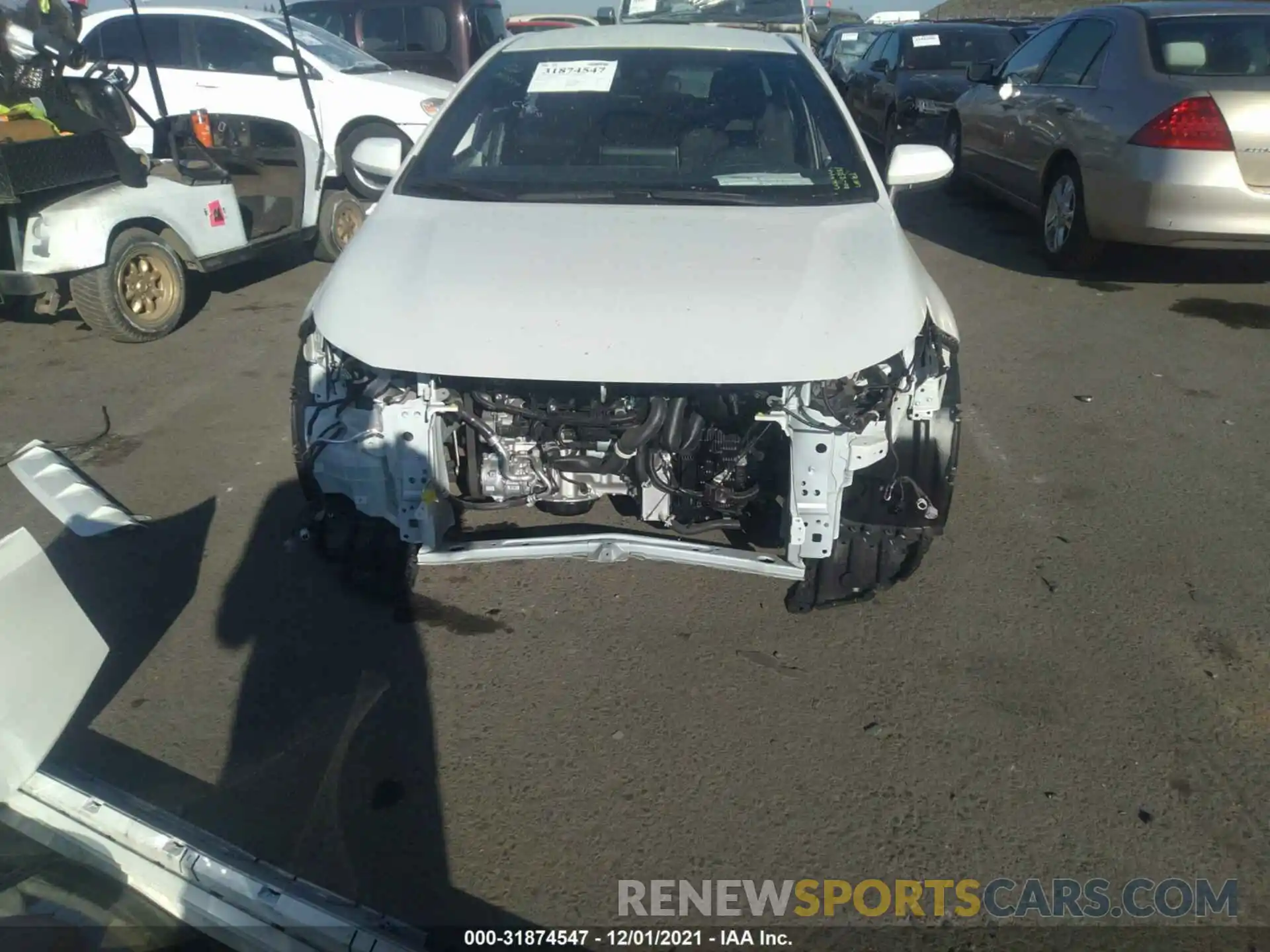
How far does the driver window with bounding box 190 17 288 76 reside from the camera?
28.3 feet

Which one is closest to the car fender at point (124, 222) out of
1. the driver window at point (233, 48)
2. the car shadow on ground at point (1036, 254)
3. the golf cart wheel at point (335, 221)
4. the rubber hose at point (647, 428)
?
the golf cart wheel at point (335, 221)

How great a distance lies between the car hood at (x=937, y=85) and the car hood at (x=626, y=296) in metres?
8.63

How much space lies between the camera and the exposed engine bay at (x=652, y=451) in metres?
2.90

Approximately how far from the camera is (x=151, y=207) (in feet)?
19.9

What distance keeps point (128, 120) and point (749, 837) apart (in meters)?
6.12

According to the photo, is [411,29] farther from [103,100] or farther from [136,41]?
[103,100]

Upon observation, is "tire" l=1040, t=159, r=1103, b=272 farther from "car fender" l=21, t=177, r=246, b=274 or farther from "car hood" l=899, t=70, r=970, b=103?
"car fender" l=21, t=177, r=246, b=274

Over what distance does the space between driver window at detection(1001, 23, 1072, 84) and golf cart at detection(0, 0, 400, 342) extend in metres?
5.41

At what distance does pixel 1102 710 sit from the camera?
2906mm

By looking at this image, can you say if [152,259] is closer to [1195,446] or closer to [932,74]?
[1195,446]

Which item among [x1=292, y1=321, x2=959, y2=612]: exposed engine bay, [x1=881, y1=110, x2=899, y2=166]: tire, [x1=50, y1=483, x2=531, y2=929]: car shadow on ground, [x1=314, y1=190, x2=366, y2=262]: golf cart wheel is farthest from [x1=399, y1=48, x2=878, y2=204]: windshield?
[x1=881, y1=110, x2=899, y2=166]: tire

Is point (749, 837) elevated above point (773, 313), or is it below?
below

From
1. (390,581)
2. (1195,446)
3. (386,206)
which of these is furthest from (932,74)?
(390,581)

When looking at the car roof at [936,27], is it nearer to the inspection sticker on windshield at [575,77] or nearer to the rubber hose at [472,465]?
the inspection sticker on windshield at [575,77]
